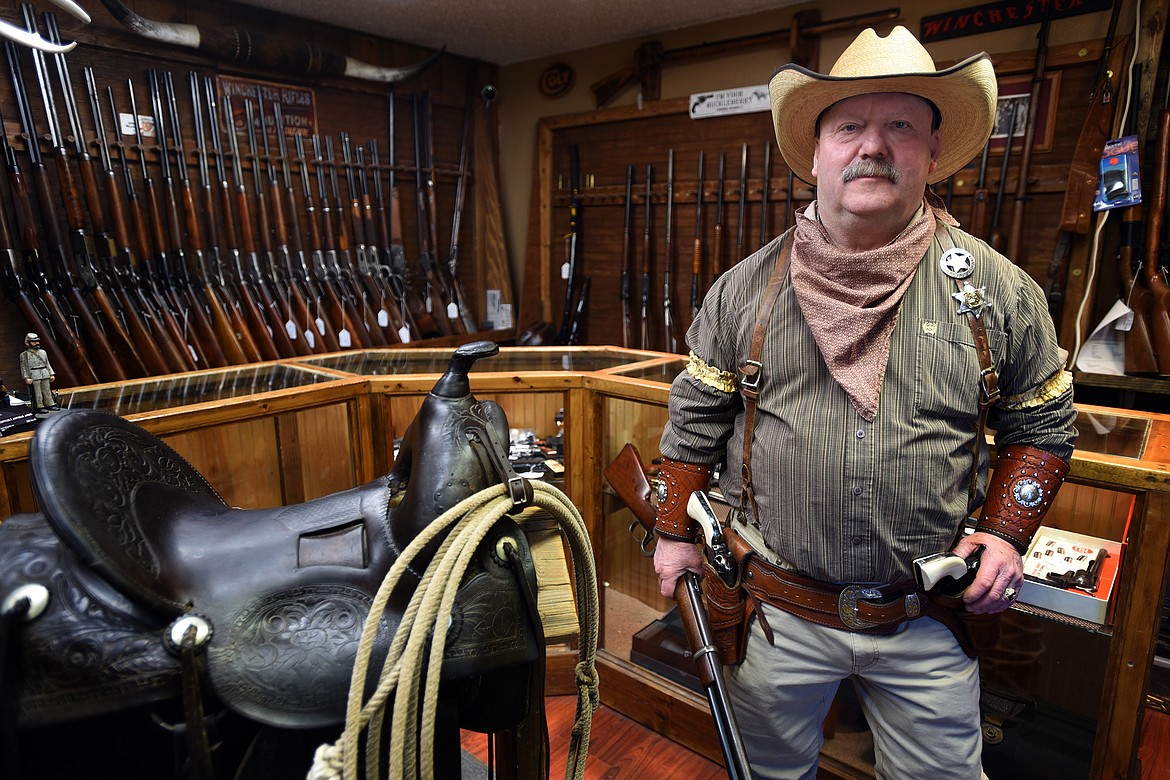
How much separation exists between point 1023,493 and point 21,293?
326 centimetres

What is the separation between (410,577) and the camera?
2.48 ft

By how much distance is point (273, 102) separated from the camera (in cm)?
341

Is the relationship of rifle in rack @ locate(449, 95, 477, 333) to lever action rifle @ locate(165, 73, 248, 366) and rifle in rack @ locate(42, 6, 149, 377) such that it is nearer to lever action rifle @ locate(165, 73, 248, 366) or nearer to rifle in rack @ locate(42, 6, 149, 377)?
lever action rifle @ locate(165, 73, 248, 366)

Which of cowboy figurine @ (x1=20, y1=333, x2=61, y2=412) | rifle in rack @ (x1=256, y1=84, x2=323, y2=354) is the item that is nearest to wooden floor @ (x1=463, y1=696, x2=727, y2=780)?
cowboy figurine @ (x1=20, y1=333, x2=61, y2=412)

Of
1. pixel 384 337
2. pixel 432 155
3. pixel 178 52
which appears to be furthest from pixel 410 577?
pixel 432 155

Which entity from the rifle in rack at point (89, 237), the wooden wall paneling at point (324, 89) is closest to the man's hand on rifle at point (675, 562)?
the rifle in rack at point (89, 237)

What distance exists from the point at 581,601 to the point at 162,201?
10.3 ft

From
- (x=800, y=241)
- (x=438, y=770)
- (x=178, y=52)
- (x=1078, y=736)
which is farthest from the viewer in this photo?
(x=178, y=52)

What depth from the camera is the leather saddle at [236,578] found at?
675 mm

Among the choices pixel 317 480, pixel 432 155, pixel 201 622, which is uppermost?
pixel 432 155

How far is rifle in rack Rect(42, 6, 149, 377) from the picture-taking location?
269 cm

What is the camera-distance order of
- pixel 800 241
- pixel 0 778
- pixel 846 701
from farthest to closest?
pixel 846 701
pixel 800 241
pixel 0 778

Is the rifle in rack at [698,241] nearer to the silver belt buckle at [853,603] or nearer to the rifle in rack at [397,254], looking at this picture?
the rifle in rack at [397,254]

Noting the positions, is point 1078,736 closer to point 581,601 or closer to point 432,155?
point 581,601
